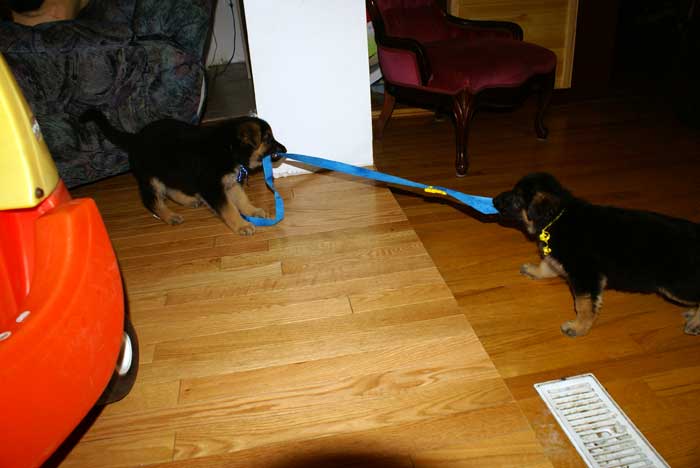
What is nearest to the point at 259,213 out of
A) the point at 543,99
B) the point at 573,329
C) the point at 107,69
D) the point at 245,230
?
the point at 245,230

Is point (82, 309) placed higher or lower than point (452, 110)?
higher

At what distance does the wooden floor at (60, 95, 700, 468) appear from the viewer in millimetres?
1435

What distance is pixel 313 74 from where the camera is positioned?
2.98m

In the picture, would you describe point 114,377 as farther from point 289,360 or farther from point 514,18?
point 514,18

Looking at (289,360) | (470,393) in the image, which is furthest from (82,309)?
(470,393)

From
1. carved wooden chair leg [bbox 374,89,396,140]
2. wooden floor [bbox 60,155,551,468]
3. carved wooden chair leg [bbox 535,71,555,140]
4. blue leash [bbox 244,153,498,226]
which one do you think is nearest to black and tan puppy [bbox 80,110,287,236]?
blue leash [bbox 244,153,498,226]

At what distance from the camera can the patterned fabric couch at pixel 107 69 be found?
2.63m

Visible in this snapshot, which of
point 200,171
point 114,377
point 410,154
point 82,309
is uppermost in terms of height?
point 82,309

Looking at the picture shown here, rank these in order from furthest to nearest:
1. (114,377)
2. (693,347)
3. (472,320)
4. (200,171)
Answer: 1. (200,171)
2. (472,320)
3. (693,347)
4. (114,377)

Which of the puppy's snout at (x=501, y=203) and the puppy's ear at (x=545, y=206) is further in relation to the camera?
the puppy's snout at (x=501, y=203)

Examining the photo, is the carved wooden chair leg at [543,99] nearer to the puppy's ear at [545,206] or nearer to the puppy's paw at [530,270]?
the puppy's paw at [530,270]

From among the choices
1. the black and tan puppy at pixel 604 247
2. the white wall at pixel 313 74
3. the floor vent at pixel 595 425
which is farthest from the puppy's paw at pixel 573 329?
the white wall at pixel 313 74

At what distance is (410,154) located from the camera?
376cm

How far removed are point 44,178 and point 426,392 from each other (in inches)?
47.5
